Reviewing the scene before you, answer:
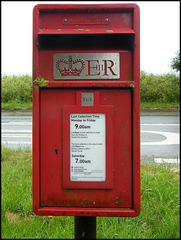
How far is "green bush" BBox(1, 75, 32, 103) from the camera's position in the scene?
1391 centimetres

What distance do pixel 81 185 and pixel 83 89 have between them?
547mm

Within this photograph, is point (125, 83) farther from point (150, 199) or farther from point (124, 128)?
point (150, 199)

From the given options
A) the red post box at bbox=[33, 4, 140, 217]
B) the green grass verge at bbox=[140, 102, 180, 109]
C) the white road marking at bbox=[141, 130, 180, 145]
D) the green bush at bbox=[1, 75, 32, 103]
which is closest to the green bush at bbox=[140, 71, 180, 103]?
the green grass verge at bbox=[140, 102, 180, 109]

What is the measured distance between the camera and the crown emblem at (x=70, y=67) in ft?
4.60

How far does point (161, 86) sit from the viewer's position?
13367 mm

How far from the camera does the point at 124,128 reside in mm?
1404

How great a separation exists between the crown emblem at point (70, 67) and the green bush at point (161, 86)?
480 inches

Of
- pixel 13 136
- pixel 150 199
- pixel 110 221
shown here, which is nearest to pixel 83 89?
pixel 110 221

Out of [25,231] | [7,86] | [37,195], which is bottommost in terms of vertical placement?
[25,231]

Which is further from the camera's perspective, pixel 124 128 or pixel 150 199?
pixel 150 199

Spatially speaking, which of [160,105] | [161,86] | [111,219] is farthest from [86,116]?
[160,105]

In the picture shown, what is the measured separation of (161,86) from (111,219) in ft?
39.8

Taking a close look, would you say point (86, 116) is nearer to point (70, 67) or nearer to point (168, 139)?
point (70, 67)

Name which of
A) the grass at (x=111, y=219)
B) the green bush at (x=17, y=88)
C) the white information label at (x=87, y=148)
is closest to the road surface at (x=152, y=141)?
the grass at (x=111, y=219)
